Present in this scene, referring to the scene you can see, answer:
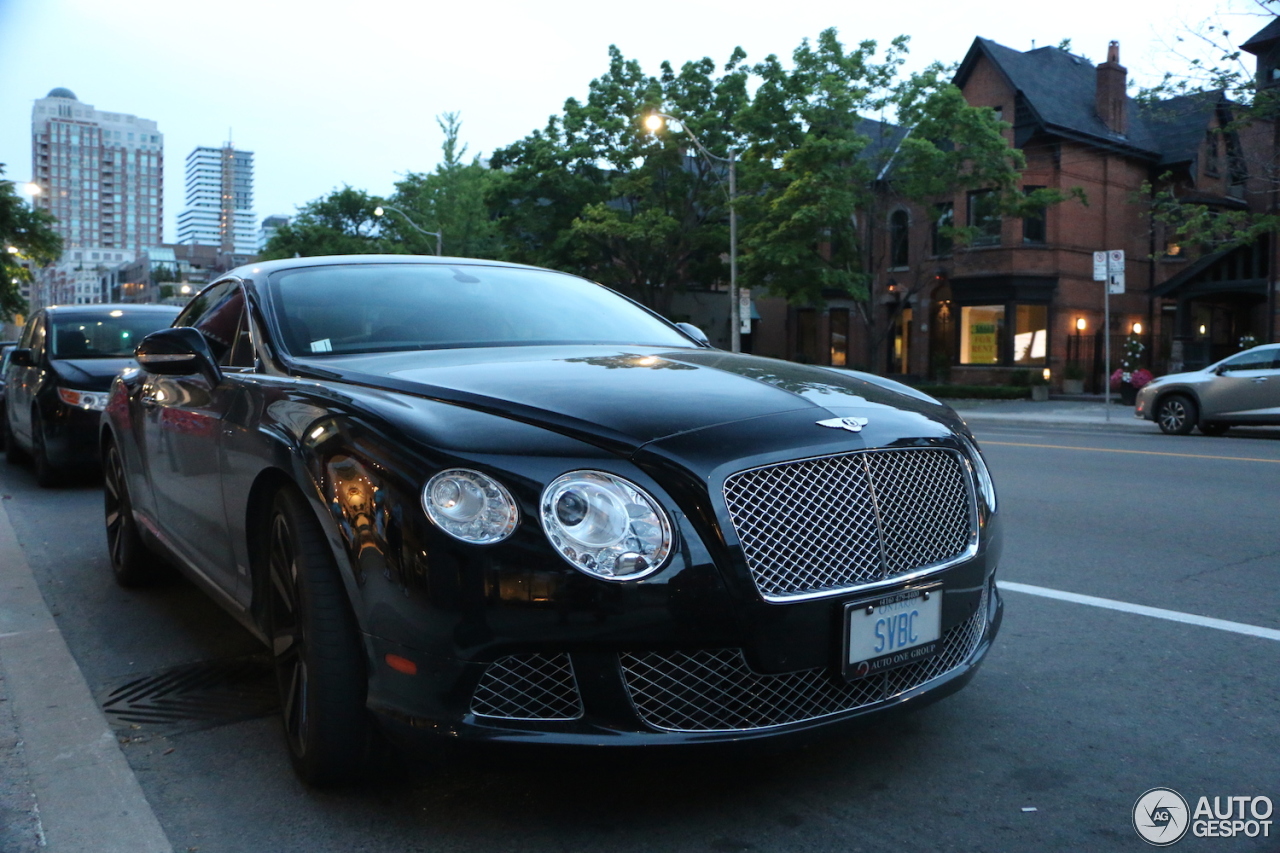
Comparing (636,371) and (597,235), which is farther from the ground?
(597,235)

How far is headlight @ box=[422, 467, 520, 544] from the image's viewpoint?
8.48 ft

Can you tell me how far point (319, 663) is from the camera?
291cm

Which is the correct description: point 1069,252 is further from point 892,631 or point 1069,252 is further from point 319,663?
point 319,663

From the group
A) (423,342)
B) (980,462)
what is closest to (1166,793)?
(980,462)

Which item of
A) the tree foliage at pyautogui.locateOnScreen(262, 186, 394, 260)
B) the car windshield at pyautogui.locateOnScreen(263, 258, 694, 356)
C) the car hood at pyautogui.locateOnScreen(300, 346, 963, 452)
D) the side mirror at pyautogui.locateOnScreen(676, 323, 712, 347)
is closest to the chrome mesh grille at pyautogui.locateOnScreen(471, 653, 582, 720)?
the car hood at pyautogui.locateOnScreen(300, 346, 963, 452)

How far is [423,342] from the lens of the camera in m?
4.03

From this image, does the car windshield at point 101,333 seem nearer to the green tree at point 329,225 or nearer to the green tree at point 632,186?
the green tree at point 632,186

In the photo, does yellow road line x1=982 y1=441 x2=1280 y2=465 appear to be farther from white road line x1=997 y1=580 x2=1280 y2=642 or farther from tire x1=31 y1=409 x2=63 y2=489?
tire x1=31 y1=409 x2=63 y2=489

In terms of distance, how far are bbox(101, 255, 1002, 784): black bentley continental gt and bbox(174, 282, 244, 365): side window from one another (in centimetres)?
75

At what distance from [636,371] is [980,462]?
1130 millimetres

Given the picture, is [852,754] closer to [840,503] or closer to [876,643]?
[876,643]

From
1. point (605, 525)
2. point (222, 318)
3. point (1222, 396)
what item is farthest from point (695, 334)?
point (1222, 396)

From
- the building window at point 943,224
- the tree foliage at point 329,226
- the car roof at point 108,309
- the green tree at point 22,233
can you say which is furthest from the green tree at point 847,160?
the tree foliage at point 329,226

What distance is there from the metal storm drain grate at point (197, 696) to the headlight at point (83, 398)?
5.85 m
